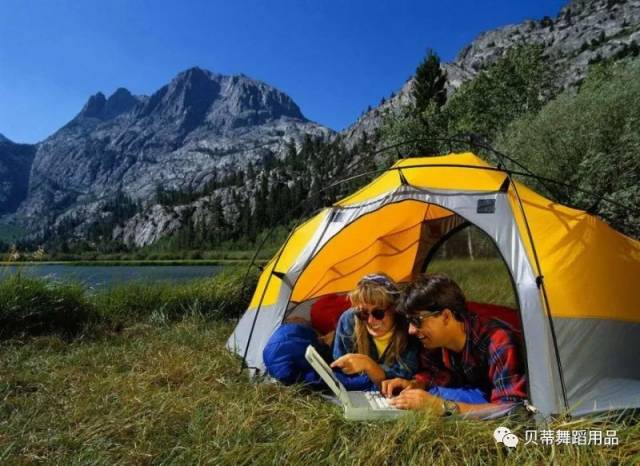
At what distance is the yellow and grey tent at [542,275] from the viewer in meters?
3.29

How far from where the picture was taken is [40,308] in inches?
261

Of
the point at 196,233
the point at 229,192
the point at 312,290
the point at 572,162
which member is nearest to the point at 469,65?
the point at 229,192

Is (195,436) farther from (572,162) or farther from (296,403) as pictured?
(572,162)

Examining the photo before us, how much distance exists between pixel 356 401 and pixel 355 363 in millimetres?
334

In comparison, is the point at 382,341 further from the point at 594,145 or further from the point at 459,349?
the point at 594,145

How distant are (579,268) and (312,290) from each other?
3.24m

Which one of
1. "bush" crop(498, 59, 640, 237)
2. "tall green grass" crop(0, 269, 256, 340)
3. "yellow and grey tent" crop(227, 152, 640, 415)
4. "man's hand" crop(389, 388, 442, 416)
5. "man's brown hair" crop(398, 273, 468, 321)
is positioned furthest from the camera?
"bush" crop(498, 59, 640, 237)

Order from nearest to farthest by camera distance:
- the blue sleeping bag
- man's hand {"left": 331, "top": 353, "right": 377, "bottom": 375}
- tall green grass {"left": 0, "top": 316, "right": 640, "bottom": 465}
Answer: tall green grass {"left": 0, "top": 316, "right": 640, "bottom": 465}, man's hand {"left": 331, "top": 353, "right": 377, "bottom": 375}, the blue sleeping bag

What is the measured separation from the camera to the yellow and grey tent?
3.29 metres

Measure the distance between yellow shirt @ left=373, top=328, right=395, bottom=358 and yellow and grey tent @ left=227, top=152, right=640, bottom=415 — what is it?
3.75ft

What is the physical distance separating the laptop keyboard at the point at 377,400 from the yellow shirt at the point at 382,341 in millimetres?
415

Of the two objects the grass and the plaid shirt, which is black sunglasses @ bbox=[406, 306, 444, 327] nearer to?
the plaid shirt

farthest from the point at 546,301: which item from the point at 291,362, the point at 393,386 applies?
the point at 291,362

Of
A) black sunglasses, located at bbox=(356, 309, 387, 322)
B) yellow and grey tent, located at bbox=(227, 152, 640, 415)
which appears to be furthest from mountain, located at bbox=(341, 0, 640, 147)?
black sunglasses, located at bbox=(356, 309, 387, 322)
